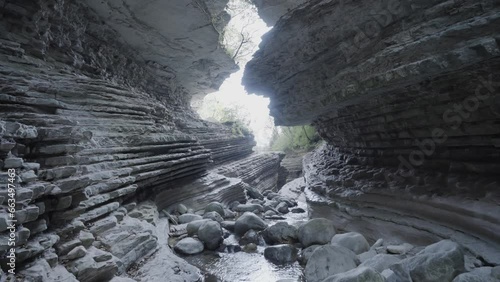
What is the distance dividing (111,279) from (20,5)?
23.6ft

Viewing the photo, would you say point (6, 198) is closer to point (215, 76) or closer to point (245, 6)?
point (245, 6)

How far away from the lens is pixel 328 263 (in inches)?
147

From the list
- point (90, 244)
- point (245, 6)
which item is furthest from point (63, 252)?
point (245, 6)

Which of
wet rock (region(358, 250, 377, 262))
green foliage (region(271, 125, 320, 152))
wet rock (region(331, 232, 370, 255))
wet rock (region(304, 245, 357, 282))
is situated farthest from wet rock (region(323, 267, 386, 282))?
green foliage (region(271, 125, 320, 152))

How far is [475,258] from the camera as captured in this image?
2.98m

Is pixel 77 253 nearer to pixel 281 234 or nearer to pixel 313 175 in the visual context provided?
pixel 281 234

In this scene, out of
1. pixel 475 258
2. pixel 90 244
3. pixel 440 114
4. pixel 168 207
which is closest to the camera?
pixel 475 258

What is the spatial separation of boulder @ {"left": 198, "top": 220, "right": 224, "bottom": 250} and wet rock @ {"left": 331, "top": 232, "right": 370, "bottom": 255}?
218 cm

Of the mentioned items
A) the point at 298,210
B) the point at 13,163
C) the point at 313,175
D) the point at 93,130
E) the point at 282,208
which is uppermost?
the point at 93,130

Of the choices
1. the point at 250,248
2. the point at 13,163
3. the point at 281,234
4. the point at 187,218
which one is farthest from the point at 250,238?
the point at 13,163

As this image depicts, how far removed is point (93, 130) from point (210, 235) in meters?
3.20

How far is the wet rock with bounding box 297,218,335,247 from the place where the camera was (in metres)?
5.12

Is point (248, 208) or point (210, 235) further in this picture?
point (248, 208)

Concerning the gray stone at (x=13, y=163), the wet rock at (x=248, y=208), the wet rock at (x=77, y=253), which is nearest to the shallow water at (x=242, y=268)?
the wet rock at (x=77, y=253)
